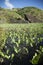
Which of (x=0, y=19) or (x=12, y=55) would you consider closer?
(x=12, y=55)

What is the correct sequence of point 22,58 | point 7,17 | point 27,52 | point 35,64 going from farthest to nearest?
point 7,17
point 27,52
point 22,58
point 35,64

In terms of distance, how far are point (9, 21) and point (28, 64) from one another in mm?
49378

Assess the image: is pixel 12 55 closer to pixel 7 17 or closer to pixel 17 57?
pixel 17 57

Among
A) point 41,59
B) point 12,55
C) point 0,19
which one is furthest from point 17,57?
point 0,19

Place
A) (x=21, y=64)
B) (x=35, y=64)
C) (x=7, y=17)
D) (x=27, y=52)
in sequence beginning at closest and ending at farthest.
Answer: (x=35, y=64) < (x=21, y=64) < (x=27, y=52) < (x=7, y=17)

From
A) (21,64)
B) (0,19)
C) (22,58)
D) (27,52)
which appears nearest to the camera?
(21,64)

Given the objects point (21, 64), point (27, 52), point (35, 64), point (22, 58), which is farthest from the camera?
point (27, 52)

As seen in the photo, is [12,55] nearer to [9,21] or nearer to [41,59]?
[41,59]

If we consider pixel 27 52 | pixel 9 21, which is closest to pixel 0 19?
pixel 9 21

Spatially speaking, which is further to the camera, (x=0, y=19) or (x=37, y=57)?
(x=0, y=19)

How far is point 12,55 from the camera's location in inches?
400

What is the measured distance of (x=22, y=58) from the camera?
32.0ft

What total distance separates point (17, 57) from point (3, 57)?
38.4 inches

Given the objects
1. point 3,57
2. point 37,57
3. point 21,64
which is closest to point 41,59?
point 37,57
